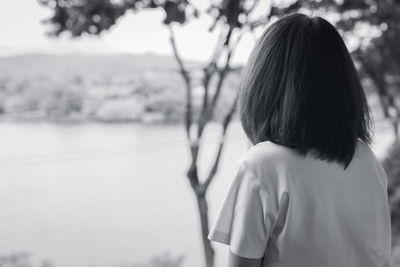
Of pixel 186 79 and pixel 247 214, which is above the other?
pixel 247 214

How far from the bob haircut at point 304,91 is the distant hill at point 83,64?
73.5 inches

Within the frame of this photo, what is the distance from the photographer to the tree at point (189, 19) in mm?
2051

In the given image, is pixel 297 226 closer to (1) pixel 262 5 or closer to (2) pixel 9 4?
(1) pixel 262 5

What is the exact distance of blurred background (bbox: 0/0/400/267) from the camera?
226 cm

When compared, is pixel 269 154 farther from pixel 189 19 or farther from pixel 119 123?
pixel 119 123

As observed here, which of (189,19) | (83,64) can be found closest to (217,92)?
(189,19)

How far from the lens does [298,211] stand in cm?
67

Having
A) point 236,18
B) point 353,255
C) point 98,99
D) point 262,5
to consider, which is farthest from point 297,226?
point 98,99

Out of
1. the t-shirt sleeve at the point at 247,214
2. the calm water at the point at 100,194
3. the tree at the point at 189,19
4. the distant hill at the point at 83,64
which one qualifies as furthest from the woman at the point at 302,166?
the distant hill at the point at 83,64

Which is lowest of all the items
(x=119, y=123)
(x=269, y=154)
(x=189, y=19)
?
(x=119, y=123)

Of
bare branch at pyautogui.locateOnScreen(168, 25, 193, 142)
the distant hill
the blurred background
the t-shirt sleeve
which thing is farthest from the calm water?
the t-shirt sleeve

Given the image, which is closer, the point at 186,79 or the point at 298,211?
the point at 298,211

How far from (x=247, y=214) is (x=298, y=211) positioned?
80mm

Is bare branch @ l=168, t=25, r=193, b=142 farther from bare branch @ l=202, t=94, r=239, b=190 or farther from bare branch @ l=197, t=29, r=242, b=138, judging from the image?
bare branch @ l=202, t=94, r=239, b=190
